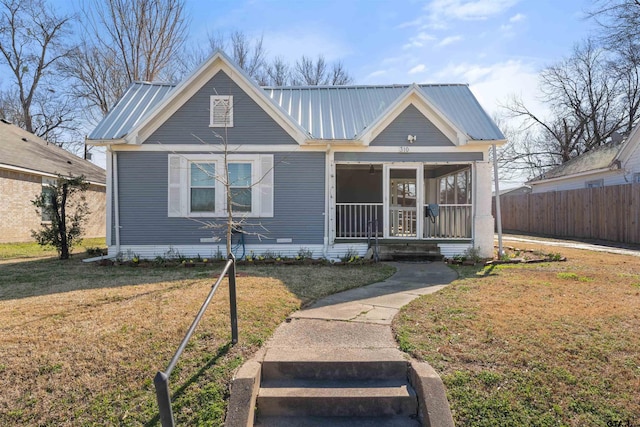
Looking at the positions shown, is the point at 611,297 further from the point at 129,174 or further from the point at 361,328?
the point at 129,174

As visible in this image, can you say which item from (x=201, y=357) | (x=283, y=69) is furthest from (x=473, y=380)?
(x=283, y=69)

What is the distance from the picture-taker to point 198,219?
9.58m

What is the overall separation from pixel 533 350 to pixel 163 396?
130 inches

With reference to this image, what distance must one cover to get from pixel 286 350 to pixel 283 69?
27867 mm

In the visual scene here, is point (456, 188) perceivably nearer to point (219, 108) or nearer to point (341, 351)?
point (219, 108)

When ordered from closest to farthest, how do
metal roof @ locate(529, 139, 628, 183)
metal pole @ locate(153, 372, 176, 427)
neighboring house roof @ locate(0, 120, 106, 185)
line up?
metal pole @ locate(153, 372, 176, 427) → neighboring house roof @ locate(0, 120, 106, 185) → metal roof @ locate(529, 139, 628, 183)

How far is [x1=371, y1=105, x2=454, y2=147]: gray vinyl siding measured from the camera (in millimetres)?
9766

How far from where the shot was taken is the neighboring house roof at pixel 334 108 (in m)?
9.52

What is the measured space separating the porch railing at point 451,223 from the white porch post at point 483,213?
1.02ft

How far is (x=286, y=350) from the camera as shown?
3.58m

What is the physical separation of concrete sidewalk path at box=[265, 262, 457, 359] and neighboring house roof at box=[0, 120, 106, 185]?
41.7 feet

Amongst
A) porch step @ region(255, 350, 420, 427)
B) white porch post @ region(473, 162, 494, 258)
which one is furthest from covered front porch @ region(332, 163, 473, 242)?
porch step @ region(255, 350, 420, 427)

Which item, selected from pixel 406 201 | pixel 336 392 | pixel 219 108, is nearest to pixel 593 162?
pixel 406 201

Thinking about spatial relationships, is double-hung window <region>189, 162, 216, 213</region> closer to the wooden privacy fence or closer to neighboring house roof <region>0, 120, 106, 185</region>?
neighboring house roof <region>0, 120, 106, 185</region>
